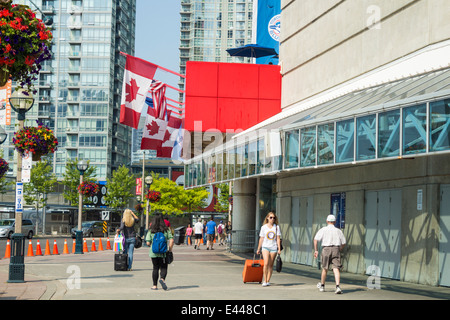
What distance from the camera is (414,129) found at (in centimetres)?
1415

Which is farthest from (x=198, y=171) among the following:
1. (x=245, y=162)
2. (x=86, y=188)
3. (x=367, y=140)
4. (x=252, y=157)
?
(x=367, y=140)

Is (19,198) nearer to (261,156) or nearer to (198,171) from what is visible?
(261,156)

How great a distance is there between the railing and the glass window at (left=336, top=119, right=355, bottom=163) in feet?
54.1

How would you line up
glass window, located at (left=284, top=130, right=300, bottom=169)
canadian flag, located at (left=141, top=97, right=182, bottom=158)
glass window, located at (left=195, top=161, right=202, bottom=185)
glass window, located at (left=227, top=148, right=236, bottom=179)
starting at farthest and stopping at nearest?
1. canadian flag, located at (left=141, top=97, right=182, bottom=158)
2. glass window, located at (left=195, top=161, right=202, bottom=185)
3. glass window, located at (left=227, top=148, right=236, bottom=179)
4. glass window, located at (left=284, top=130, right=300, bottom=169)

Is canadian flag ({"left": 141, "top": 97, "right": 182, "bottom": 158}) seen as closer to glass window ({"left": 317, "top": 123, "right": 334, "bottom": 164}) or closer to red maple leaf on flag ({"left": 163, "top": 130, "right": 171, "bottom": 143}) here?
red maple leaf on flag ({"left": 163, "top": 130, "right": 171, "bottom": 143})

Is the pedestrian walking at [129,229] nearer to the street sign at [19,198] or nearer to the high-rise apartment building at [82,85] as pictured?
the street sign at [19,198]

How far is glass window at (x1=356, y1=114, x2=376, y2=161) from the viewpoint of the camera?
51.5 feet

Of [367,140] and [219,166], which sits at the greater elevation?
[367,140]

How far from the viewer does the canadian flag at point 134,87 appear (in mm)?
31641

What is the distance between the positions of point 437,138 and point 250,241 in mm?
20745

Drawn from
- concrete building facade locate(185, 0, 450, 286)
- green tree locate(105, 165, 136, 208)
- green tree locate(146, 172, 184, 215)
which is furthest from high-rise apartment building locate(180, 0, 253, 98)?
concrete building facade locate(185, 0, 450, 286)

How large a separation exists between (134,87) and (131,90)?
237 mm
